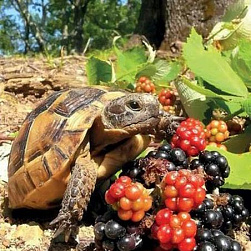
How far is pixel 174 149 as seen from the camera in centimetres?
130

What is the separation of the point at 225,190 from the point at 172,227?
423mm

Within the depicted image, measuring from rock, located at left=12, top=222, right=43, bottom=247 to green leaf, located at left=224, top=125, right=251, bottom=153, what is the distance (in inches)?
24.0

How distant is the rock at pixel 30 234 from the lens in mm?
1544

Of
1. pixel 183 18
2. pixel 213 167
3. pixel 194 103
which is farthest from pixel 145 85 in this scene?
pixel 183 18

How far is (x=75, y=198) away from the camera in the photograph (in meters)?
1.36

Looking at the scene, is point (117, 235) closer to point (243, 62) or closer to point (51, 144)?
point (51, 144)

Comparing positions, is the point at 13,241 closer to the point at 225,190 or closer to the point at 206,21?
the point at 225,190

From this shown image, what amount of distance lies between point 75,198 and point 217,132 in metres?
0.49

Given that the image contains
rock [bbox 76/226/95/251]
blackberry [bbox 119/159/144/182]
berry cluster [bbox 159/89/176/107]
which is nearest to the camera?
blackberry [bbox 119/159/144/182]

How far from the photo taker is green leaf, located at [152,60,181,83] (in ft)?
7.18

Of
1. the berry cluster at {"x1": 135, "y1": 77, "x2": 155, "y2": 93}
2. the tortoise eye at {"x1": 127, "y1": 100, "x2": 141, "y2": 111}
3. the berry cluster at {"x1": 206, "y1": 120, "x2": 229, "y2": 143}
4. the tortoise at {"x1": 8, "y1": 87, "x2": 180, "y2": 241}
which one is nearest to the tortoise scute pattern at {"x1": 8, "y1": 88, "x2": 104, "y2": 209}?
the tortoise at {"x1": 8, "y1": 87, "x2": 180, "y2": 241}

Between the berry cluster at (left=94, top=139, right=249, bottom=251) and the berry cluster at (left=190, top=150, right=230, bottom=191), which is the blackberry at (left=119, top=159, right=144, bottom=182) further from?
the berry cluster at (left=190, top=150, right=230, bottom=191)

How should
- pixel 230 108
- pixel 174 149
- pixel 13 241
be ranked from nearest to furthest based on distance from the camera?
1. pixel 174 149
2. pixel 13 241
3. pixel 230 108

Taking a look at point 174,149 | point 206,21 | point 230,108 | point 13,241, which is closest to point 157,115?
point 174,149
